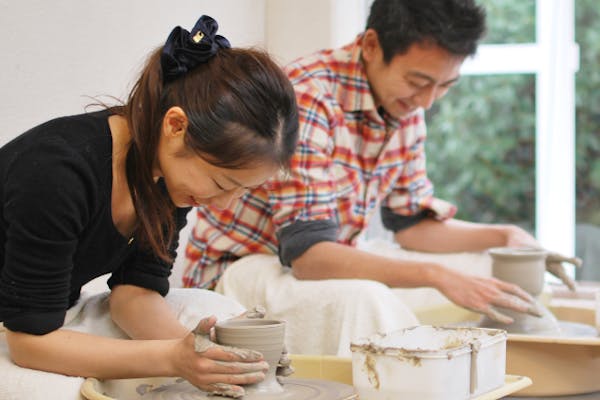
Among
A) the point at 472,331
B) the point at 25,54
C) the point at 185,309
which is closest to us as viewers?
the point at 472,331

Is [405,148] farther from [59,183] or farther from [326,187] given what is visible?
[59,183]

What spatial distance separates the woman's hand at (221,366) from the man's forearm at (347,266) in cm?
95

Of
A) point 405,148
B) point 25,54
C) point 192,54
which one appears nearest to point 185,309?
point 192,54

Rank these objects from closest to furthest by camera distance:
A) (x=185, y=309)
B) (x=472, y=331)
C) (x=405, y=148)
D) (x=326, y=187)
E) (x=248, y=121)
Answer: (x=248, y=121), (x=472, y=331), (x=185, y=309), (x=326, y=187), (x=405, y=148)

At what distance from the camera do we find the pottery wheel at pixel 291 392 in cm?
141

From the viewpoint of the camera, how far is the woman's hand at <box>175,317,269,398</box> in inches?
54.1

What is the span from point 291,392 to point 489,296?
844 millimetres

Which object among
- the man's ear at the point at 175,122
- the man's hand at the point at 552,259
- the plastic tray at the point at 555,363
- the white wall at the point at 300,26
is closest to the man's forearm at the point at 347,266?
the plastic tray at the point at 555,363

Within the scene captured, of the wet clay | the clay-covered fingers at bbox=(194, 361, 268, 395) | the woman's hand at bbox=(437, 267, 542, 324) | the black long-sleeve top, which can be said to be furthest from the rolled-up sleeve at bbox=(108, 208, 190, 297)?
the wet clay

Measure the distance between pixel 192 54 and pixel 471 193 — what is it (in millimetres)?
3291

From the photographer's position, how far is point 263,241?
2.57 metres

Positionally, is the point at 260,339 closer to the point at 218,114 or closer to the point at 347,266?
the point at 218,114

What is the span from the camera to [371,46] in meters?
2.62

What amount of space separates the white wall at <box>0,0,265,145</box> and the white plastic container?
3.48 ft
